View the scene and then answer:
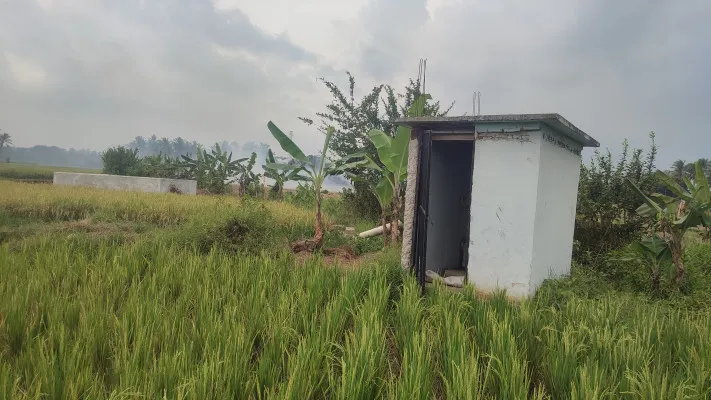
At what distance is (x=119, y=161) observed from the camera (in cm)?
2544

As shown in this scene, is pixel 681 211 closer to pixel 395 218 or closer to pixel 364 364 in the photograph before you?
pixel 395 218

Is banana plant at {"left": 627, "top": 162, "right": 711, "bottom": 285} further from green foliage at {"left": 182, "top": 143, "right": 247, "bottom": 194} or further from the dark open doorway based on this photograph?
green foliage at {"left": 182, "top": 143, "right": 247, "bottom": 194}

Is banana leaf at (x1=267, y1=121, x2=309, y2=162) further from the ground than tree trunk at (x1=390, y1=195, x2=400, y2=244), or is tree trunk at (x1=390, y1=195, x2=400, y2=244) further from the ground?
banana leaf at (x1=267, y1=121, x2=309, y2=162)

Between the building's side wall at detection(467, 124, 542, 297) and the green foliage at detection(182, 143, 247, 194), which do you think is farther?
the green foliage at detection(182, 143, 247, 194)

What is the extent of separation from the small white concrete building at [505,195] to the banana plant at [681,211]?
4.16 feet

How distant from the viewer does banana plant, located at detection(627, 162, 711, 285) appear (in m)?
5.15

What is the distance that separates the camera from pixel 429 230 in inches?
247

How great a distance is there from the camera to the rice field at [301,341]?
207 centimetres

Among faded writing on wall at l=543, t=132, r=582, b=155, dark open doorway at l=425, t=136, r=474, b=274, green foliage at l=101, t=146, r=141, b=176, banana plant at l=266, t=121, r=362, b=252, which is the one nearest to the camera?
faded writing on wall at l=543, t=132, r=582, b=155

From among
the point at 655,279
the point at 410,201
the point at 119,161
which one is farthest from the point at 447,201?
the point at 119,161

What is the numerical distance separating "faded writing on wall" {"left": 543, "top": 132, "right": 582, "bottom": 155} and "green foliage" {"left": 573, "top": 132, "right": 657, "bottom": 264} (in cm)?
222

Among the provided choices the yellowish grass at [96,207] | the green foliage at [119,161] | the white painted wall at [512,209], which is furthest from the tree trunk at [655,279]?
the green foliage at [119,161]

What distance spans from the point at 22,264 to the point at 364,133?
9837 millimetres

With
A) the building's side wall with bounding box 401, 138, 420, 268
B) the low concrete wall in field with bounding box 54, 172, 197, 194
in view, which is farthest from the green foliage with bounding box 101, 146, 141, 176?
the building's side wall with bounding box 401, 138, 420, 268
